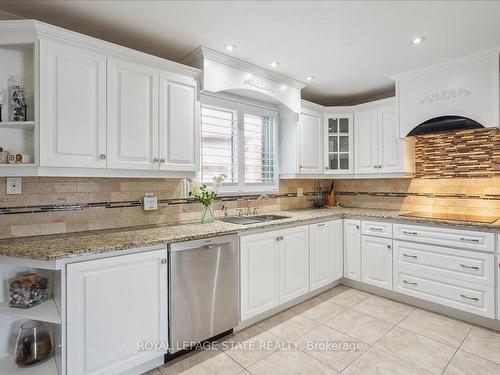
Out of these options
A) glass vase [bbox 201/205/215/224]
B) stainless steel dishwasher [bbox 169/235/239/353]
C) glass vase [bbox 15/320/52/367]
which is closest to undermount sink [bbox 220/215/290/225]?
glass vase [bbox 201/205/215/224]

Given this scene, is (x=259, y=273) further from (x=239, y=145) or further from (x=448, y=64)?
(x=448, y=64)

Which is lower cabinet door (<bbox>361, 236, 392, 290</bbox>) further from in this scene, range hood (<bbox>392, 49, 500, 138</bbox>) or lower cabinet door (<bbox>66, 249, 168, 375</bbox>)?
lower cabinet door (<bbox>66, 249, 168, 375</bbox>)

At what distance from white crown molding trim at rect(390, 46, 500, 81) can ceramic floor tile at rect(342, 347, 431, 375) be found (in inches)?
105

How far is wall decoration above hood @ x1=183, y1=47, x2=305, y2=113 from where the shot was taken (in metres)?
2.44

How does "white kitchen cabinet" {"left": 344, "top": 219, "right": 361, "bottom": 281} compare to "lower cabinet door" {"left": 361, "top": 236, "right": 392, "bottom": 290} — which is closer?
"lower cabinet door" {"left": 361, "top": 236, "right": 392, "bottom": 290}

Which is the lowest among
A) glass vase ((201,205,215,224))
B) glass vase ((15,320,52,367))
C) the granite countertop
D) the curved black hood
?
glass vase ((15,320,52,367))

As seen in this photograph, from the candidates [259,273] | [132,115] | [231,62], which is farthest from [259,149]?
[132,115]

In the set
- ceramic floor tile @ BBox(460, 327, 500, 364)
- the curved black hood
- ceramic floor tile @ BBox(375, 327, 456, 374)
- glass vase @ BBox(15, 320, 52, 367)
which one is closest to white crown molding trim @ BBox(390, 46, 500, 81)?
the curved black hood

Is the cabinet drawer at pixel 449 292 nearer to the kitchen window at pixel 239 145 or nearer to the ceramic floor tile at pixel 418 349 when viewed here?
the ceramic floor tile at pixel 418 349

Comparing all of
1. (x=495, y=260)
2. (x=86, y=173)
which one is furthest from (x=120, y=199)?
(x=495, y=260)

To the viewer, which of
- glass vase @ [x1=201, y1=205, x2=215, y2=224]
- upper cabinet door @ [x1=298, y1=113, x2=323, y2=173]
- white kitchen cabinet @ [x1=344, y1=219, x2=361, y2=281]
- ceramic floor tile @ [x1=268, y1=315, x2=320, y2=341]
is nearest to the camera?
ceramic floor tile @ [x1=268, y1=315, x2=320, y2=341]

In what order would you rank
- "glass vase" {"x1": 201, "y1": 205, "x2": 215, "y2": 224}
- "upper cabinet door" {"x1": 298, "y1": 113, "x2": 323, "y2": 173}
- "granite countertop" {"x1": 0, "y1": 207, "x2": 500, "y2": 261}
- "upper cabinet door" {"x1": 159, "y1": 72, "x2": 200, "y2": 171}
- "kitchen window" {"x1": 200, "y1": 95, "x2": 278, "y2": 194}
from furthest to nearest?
"upper cabinet door" {"x1": 298, "y1": 113, "x2": 323, "y2": 173}
"kitchen window" {"x1": 200, "y1": 95, "x2": 278, "y2": 194}
"glass vase" {"x1": 201, "y1": 205, "x2": 215, "y2": 224}
"upper cabinet door" {"x1": 159, "y1": 72, "x2": 200, "y2": 171}
"granite countertop" {"x1": 0, "y1": 207, "x2": 500, "y2": 261}

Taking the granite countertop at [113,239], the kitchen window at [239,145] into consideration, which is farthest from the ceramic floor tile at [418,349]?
the kitchen window at [239,145]

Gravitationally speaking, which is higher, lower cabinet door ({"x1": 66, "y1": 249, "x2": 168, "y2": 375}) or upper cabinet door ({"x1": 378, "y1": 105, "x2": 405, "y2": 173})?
upper cabinet door ({"x1": 378, "y1": 105, "x2": 405, "y2": 173})
